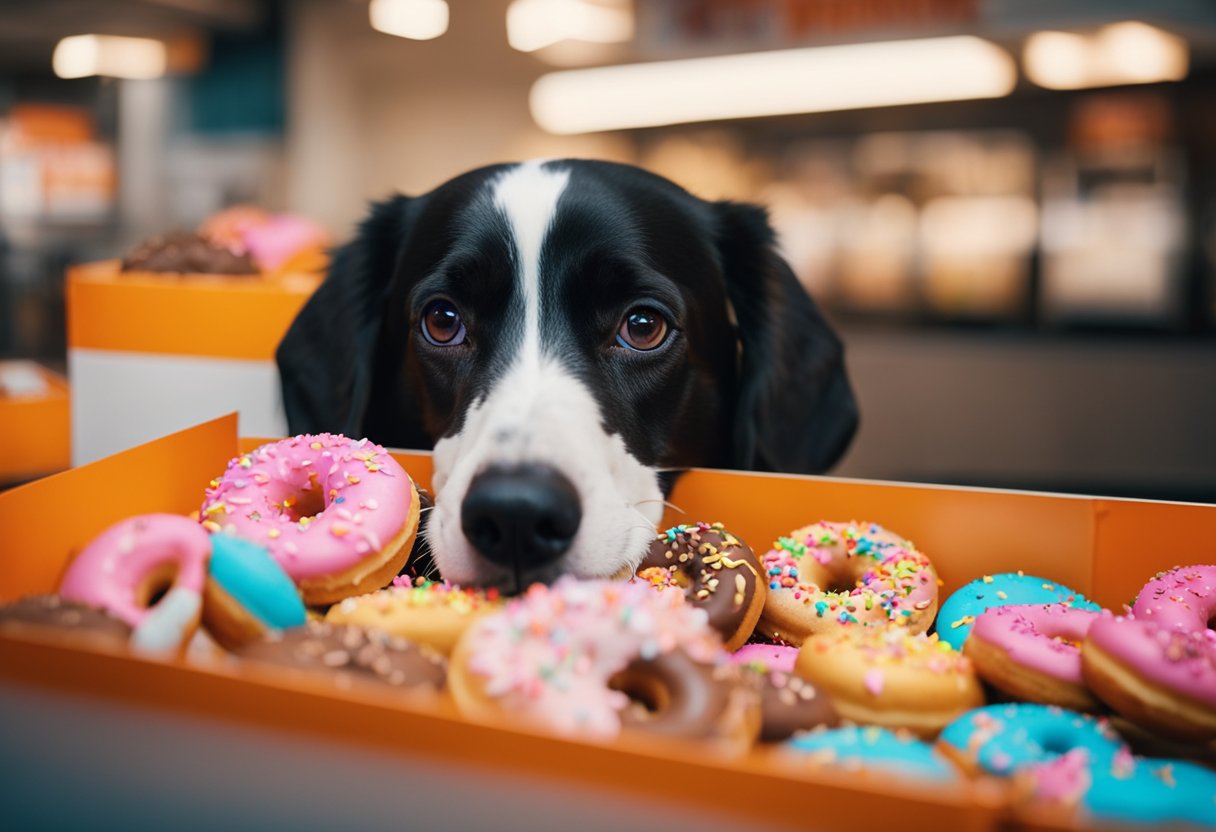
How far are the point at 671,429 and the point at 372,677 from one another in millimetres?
756

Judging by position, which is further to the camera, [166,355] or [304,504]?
[166,355]

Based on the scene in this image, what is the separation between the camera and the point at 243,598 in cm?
75

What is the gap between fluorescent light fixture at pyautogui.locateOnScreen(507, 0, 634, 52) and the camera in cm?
445

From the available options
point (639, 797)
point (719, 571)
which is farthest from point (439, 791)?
point (719, 571)

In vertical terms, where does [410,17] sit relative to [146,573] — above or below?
above

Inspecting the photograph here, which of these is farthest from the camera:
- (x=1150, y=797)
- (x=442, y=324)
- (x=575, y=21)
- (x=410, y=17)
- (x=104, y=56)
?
(x=104, y=56)

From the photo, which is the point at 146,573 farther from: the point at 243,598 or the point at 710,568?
the point at 710,568

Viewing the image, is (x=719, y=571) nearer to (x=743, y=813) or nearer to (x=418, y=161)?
(x=743, y=813)

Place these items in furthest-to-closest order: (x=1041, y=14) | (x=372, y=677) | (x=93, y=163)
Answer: (x=93, y=163) → (x=1041, y=14) → (x=372, y=677)

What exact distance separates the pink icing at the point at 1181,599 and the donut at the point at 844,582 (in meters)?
0.18

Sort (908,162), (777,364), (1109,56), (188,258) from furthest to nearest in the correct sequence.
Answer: (908,162) → (1109,56) → (188,258) → (777,364)

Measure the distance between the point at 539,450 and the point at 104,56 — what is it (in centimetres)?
528

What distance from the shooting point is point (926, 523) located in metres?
1.03

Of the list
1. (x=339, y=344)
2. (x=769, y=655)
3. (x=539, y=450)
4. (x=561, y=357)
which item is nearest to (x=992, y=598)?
(x=769, y=655)
